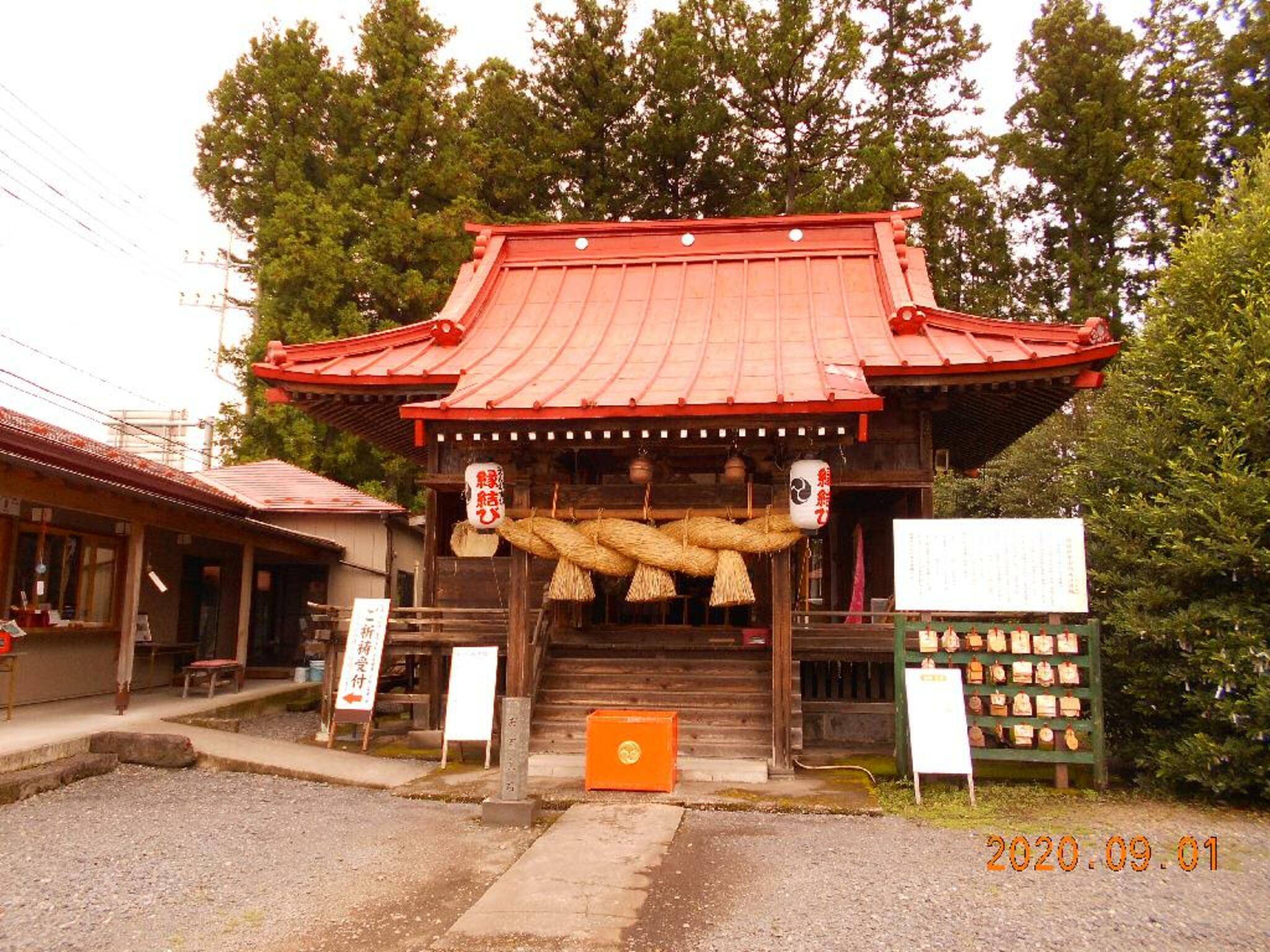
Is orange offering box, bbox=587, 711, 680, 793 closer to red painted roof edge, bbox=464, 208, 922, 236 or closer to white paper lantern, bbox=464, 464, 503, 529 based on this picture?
white paper lantern, bbox=464, 464, 503, 529

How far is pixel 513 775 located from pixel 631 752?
4.22ft

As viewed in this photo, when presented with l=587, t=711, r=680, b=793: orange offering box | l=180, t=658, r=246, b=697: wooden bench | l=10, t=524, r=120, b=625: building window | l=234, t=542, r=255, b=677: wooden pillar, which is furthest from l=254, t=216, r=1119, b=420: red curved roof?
l=180, t=658, r=246, b=697: wooden bench

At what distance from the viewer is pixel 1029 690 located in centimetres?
829

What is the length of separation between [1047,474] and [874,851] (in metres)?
14.7

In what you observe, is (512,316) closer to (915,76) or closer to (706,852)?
(706,852)

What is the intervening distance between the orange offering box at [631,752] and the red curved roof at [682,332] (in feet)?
9.33

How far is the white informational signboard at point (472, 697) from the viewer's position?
9.05 m

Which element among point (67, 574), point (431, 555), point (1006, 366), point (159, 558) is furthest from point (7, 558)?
point (1006, 366)

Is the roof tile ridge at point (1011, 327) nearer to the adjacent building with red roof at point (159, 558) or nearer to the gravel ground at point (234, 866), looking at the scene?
the gravel ground at point (234, 866)

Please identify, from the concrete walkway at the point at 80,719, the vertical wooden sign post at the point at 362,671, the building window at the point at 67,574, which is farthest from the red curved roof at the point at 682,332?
the concrete walkway at the point at 80,719

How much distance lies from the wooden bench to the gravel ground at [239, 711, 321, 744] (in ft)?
→ 3.39

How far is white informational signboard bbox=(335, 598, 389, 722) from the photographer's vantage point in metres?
9.93

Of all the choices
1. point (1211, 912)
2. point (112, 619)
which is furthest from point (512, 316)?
point (1211, 912)

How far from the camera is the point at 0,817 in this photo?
6.89 meters
